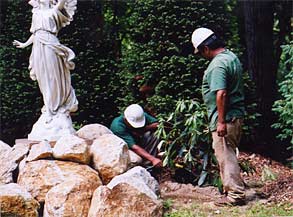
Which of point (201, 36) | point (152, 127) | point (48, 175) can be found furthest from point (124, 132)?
point (201, 36)

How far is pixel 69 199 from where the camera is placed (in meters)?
4.74

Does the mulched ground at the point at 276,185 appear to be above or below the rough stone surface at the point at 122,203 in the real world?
below

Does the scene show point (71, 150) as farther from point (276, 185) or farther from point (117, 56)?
point (117, 56)

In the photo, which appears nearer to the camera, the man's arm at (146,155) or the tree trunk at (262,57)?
the man's arm at (146,155)

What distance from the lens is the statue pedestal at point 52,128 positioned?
5.96 m

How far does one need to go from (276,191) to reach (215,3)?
10.4 ft

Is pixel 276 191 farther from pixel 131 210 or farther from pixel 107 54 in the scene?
pixel 107 54

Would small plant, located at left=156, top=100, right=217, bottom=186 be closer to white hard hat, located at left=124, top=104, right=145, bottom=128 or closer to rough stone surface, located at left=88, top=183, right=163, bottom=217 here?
white hard hat, located at left=124, top=104, right=145, bottom=128

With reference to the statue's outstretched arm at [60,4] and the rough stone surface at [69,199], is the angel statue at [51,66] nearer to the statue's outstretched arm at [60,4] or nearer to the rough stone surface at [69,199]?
the statue's outstretched arm at [60,4]

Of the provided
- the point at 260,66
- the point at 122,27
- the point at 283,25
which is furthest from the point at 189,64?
the point at 283,25

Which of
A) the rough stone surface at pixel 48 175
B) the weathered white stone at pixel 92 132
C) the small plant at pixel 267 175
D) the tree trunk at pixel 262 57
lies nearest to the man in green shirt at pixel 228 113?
the small plant at pixel 267 175

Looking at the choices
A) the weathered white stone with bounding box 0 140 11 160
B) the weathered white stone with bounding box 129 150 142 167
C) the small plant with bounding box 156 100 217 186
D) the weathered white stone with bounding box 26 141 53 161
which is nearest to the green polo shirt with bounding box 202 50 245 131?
the small plant with bounding box 156 100 217 186

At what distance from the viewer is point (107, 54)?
9211 mm

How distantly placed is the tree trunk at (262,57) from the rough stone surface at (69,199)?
468 cm
